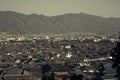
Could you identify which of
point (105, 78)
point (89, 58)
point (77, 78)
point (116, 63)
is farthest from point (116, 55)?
point (89, 58)

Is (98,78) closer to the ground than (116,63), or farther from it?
closer to the ground

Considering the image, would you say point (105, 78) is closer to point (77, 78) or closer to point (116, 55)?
point (77, 78)

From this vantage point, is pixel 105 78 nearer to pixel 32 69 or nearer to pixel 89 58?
pixel 32 69

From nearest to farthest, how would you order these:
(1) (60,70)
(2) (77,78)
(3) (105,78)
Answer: (2) (77,78), (3) (105,78), (1) (60,70)

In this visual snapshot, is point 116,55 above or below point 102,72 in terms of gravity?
above

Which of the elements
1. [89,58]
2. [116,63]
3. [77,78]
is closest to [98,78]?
[77,78]

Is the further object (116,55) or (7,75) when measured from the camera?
(7,75)

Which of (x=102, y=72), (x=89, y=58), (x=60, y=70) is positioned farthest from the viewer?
(x=89, y=58)

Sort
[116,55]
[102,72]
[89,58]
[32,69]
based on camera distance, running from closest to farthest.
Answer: [116,55] → [102,72] → [32,69] → [89,58]

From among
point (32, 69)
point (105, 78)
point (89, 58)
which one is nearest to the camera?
point (105, 78)
